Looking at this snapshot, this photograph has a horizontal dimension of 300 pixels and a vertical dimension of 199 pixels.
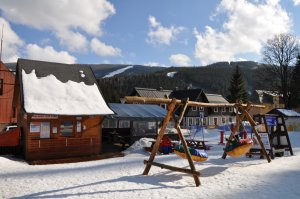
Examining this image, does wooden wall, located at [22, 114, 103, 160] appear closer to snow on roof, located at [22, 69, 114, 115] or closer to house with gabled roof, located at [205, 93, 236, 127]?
snow on roof, located at [22, 69, 114, 115]

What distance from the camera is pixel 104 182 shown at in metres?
10.7

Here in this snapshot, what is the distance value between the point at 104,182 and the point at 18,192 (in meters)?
2.78

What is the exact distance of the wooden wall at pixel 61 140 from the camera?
17.1 metres

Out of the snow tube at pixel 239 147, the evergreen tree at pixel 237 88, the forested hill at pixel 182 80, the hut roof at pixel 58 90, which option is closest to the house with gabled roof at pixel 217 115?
the evergreen tree at pixel 237 88

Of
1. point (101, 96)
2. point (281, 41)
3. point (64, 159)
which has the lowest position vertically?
point (64, 159)

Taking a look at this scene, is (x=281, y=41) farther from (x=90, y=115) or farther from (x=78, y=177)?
(x=78, y=177)

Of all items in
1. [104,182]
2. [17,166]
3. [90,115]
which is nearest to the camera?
[104,182]

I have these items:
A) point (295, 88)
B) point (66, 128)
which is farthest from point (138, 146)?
point (295, 88)

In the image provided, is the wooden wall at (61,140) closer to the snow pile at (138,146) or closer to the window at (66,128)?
the window at (66,128)

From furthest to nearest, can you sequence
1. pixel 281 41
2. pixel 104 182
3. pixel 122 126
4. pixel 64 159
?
pixel 281 41, pixel 122 126, pixel 64 159, pixel 104 182

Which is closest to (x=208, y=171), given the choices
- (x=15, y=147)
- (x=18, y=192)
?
(x=18, y=192)

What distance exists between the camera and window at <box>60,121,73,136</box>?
18.2 metres

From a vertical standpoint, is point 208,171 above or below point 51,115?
below

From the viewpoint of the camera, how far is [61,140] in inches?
712
